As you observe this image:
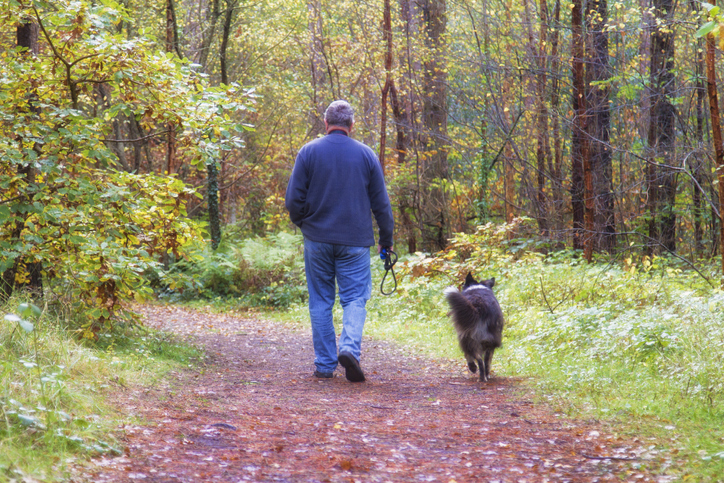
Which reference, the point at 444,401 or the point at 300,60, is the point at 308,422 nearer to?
the point at 444,401

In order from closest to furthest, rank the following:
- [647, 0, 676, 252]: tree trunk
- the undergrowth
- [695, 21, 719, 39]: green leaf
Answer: [695, 21, 719, 39]: green leaf
[647, 0, 676, 252]: tree trunk
the undergrowth

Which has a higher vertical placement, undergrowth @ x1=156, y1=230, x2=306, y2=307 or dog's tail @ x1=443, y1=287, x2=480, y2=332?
dog's tail @ x1=443, y1=287, x2=480, y2=332

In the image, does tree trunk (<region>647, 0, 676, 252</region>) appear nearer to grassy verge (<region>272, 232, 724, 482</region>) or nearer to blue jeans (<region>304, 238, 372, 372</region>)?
grassy verge (<region>272, 232, 724, 482</region>)

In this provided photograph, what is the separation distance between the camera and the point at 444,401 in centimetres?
477

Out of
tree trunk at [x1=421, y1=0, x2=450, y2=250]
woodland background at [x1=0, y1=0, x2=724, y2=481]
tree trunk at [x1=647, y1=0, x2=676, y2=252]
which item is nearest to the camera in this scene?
woodland background at [x1=0, y1=0, x2=724, y2=481]

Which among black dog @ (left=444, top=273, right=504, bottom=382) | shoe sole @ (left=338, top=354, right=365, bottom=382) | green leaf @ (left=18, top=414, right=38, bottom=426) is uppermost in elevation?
green leaf @ (left=18, top=414, right=38, bottom=426)

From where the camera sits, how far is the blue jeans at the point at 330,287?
5.51 meters

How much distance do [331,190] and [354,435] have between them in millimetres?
2420

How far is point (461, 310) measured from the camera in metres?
5.50

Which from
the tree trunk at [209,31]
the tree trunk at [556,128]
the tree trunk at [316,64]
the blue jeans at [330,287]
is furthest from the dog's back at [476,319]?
the tree trunk at [209,31]

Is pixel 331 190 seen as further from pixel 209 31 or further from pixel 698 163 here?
pixel 209 31

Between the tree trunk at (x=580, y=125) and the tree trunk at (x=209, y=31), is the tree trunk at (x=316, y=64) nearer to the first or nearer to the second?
the tree trunk at (x=209, y=31)

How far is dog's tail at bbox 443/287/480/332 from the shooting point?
17.8 feet

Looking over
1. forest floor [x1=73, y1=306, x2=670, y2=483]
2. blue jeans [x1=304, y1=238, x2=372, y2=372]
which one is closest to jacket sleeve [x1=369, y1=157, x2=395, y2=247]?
blue jeans [x1=304, y1=238, x2=372, y2=372]
